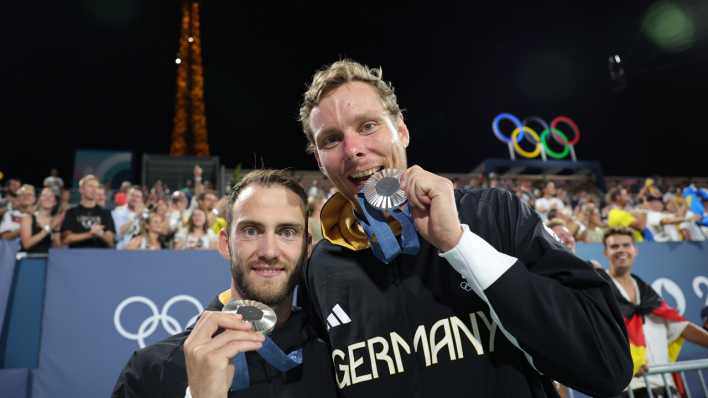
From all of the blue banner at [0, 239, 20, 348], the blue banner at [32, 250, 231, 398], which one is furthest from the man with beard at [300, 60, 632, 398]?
the blue banner at [0, 239, 20, 348]

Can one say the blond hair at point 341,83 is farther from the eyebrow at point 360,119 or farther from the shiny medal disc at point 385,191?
the shiny medal disc at point 385,191

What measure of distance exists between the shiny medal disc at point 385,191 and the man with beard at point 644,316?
496 centimetres

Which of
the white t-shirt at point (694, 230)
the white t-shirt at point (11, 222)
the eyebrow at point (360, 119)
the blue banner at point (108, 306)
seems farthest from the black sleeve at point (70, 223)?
the white t-shirt at point (694, 230)

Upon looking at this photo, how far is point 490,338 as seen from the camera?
1907mm

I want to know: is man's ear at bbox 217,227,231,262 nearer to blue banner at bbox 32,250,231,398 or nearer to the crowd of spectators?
blue banner at bbox 32,250,231,398

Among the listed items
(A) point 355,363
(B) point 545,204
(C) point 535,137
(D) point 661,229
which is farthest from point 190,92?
(A) point 355,363

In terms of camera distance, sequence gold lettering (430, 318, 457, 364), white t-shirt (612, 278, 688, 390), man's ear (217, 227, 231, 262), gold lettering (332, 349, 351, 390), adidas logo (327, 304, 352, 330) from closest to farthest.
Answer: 1. gold lettering (430, 318, 457, 364)
2. gold lettering (332, 349, 351, 390)
3. adidas logo (327, 304, 352, 330)
4. man's ear (217, 227, 231, 262)
5. white t-shirt (612, 278, 688, 390)

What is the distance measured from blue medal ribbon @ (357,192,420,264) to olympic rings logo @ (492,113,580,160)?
3527 centimetres

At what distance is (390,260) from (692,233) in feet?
38.0

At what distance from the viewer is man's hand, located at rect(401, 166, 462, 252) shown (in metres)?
1.69

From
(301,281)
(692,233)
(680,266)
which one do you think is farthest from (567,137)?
(301,281)

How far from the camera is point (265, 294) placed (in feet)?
7.84

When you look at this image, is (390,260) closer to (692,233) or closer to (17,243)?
(17,243)

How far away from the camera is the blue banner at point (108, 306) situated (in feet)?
19.5
